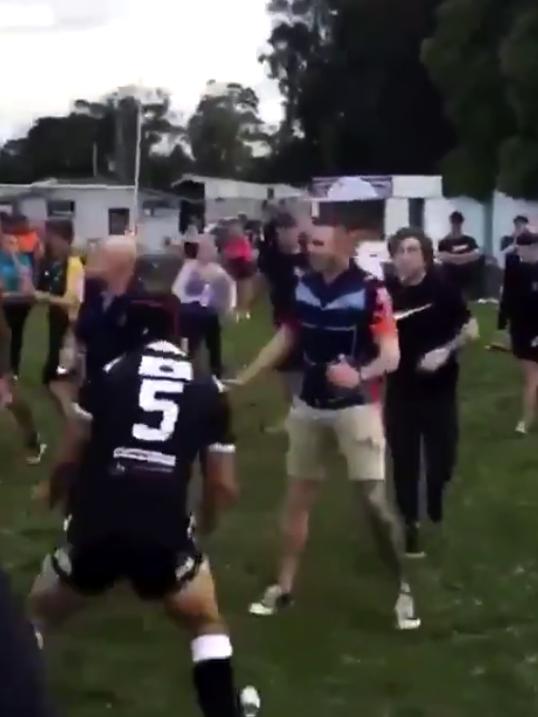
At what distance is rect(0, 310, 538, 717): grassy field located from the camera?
646cm

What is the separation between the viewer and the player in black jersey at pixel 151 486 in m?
5.01

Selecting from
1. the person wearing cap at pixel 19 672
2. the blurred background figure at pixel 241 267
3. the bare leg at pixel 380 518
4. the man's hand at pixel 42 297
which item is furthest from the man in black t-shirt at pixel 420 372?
the blurred background figure at pixel 241 267

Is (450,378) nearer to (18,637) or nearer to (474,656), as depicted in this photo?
(474,656)

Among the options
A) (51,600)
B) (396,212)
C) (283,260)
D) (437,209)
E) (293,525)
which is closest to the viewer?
(51,600)

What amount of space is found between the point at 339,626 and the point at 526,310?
6.00 meters

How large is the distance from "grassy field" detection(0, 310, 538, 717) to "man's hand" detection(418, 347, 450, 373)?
1030 millimetres

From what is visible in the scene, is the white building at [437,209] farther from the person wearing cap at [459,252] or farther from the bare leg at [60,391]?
the bare leg at [60,391]

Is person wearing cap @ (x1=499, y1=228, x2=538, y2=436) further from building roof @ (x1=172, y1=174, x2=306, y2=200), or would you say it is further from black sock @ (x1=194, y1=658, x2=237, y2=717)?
building roof @ (x1=172, y1=174, x2=306, y2=200)

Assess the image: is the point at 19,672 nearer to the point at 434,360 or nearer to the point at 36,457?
the point at 434,360

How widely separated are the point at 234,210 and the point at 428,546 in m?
59.6

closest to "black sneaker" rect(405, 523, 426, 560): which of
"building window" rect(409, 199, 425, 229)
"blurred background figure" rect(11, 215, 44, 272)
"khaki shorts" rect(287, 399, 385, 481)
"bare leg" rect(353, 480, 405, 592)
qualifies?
"bare leg" rect(353, 480, 405, 592)

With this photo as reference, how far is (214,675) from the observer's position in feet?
17.4

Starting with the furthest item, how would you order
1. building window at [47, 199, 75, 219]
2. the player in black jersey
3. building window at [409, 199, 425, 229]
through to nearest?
building window at [47, 199, 75, 219], building window at [409, 199, 425, 229], the player in black jersey

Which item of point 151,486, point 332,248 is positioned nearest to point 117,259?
point 332,248
